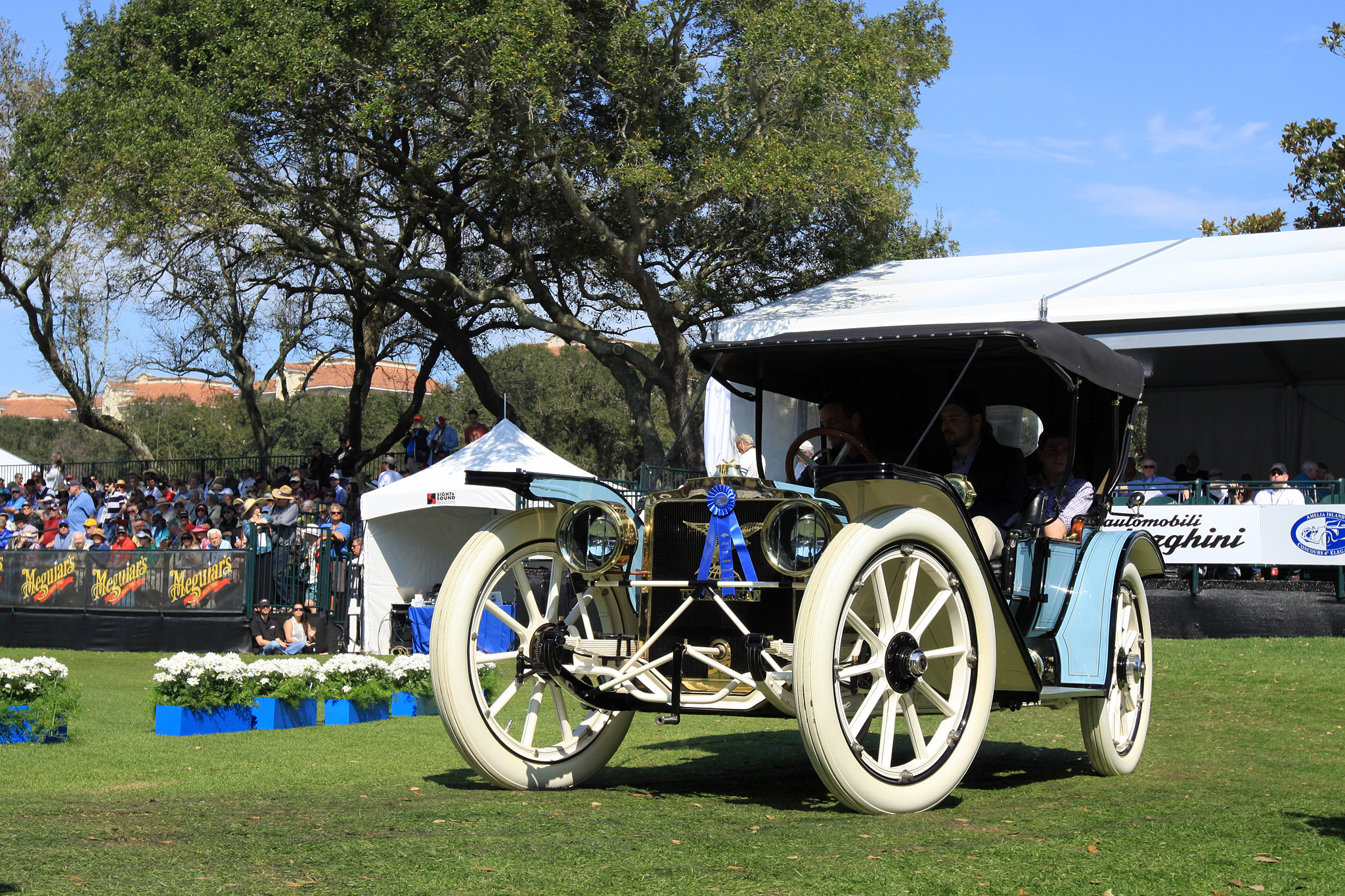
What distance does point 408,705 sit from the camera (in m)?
11.2

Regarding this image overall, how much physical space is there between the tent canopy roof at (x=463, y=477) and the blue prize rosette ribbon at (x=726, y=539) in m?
11.5

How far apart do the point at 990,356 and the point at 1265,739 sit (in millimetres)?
3658

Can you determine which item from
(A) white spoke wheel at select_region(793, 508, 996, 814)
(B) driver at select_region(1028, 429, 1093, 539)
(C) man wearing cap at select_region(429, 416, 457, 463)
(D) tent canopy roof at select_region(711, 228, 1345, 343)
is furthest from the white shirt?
(C) man wearing cap at select_region(429, 416, 457, 463)

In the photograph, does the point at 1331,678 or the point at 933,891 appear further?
the point at 1331,678

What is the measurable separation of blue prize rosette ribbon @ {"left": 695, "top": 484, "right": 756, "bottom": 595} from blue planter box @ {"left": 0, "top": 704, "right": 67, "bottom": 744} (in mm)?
6135

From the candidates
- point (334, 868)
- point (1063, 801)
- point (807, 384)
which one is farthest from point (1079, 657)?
point (334, 868)

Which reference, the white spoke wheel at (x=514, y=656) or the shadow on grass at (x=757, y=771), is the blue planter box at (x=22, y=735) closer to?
the shadow on grass at (x=757, y=771)

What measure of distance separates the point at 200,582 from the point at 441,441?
6.64 metres

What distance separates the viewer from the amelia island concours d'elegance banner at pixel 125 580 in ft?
59.9

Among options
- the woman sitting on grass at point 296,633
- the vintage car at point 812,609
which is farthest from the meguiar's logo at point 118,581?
the vintage car at point 812,609

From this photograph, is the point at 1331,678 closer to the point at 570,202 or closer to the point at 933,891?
the point at 933,891

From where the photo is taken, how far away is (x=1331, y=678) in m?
11.5

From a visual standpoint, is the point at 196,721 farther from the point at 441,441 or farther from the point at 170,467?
the point at 170,467

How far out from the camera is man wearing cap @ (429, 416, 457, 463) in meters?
24.1
